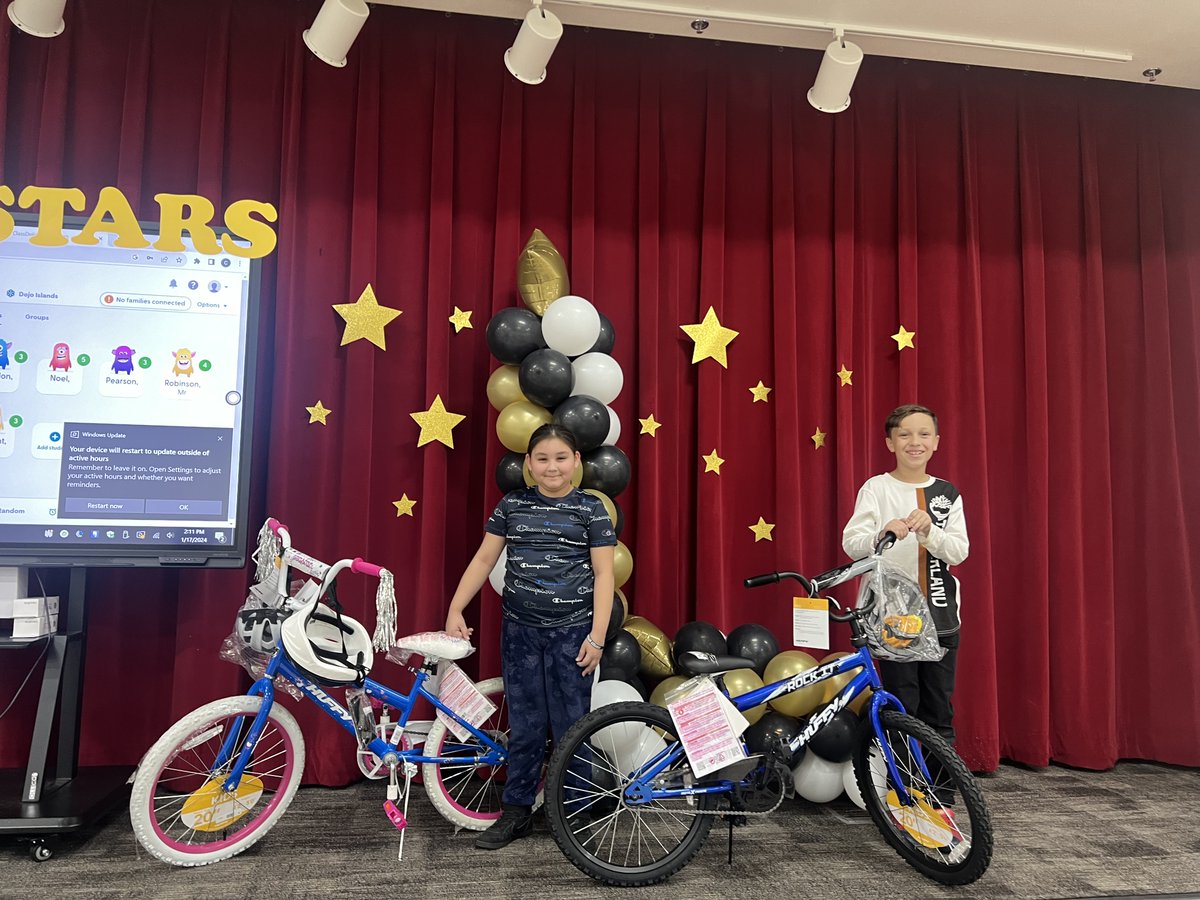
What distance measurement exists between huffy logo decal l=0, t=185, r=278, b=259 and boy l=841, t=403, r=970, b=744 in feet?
7.55

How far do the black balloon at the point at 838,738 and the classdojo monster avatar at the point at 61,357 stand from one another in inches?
112

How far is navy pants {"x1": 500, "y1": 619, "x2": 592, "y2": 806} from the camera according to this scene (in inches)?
98.6

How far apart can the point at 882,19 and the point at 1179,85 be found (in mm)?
1673

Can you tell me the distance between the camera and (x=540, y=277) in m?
2.96

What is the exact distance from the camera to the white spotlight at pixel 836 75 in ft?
9.97

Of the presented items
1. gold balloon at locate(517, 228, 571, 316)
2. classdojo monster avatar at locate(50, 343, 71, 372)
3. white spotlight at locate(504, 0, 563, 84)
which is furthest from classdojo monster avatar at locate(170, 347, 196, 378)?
white spotlight at locate(504, 0, 563, 84)

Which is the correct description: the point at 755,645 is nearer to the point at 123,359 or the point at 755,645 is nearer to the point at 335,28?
the point at 123,359

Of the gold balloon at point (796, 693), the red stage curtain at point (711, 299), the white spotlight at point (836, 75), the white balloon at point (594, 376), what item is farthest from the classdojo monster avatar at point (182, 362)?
the white spotlight at point (836, 75)

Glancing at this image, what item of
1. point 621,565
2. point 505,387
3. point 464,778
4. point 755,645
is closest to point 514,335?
point 505,387

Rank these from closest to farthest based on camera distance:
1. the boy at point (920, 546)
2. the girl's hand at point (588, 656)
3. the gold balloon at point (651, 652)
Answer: the girl's hand at point (588, 656) → the boy at point (920, 546) → the gold balloon at point (651, 652)

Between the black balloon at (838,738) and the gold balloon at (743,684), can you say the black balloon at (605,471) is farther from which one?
the black balloon at (838,738)

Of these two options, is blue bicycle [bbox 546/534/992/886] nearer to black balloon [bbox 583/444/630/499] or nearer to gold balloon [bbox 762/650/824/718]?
gold balloon [bbox 762/650/824/718]

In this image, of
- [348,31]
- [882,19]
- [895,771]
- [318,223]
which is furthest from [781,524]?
[348,31]

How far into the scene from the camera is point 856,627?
2422 millimetres
